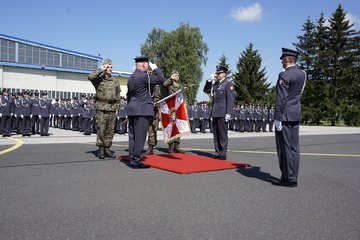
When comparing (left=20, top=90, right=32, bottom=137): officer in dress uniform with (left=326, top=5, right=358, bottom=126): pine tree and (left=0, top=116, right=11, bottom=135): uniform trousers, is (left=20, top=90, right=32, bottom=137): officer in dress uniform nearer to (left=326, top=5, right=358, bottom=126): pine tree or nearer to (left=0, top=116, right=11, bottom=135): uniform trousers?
(left=0, top=116, right=11, bottom=135): uniform trousers

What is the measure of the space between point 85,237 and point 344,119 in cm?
4594

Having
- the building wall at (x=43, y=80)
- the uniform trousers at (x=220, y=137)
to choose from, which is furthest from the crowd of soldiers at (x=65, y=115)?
the building wall at (x=43, y=80)

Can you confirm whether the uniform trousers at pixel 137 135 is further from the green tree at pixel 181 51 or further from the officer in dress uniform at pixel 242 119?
the green tree at pixel 181 51

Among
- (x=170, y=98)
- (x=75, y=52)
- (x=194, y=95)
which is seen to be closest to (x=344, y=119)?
(x=194, y=95)

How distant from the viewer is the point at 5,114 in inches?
589

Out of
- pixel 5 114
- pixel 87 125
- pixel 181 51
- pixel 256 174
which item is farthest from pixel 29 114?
pixel 181 51

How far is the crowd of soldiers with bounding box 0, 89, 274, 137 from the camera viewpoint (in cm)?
1546

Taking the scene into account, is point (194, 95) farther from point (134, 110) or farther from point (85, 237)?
point (85, 237)

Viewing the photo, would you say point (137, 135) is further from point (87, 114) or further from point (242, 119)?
point (242, 119)

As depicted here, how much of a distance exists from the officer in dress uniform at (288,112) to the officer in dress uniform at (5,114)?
12664mm

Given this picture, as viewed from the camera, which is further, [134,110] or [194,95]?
[194,95]

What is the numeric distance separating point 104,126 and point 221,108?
2595 mm

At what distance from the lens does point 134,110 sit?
6852 millimetres

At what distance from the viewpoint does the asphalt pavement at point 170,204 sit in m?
3.27
